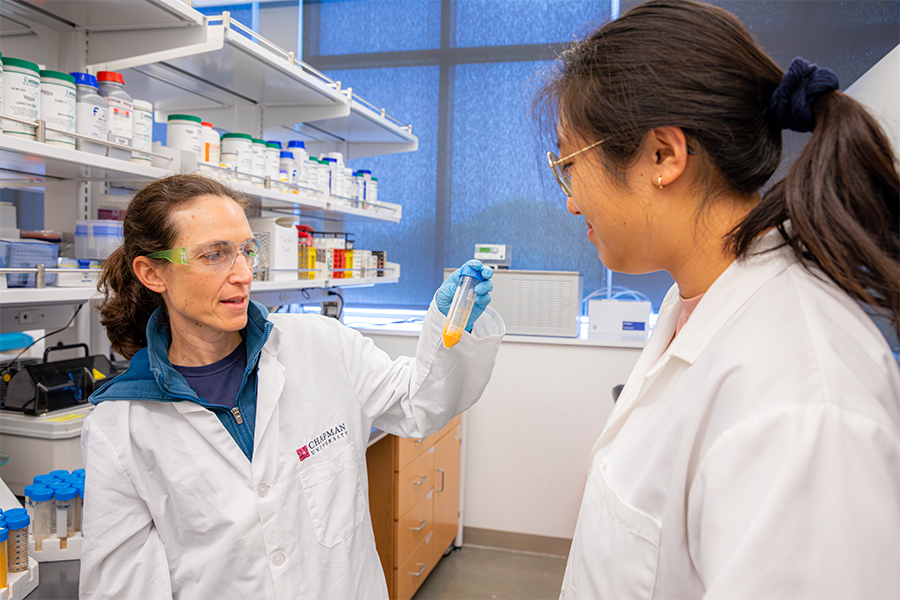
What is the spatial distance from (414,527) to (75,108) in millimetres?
1907

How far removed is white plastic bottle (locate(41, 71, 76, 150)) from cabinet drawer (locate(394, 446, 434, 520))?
5.20 ft

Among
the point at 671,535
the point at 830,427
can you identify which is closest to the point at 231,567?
the point at 671,535

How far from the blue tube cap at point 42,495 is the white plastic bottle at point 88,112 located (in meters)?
0.79

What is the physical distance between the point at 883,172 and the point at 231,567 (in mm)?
1203

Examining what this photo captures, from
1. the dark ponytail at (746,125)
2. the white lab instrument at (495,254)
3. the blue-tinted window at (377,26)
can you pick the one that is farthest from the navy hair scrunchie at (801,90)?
the blue-tinted window at (377,26)

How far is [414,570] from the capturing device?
2.41m

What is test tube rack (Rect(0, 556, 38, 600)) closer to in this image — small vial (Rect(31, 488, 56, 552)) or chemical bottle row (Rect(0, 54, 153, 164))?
small vial (Rect(31, 488, 56, 552))

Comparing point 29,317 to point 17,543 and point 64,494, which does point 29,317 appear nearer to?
point 64,494

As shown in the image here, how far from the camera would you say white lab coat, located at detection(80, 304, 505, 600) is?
3.55ft

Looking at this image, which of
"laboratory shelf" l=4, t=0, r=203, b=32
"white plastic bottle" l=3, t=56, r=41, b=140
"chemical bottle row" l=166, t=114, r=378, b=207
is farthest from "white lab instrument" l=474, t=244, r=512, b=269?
"white plastic bottle" l=3, t=56, r=41, b=140

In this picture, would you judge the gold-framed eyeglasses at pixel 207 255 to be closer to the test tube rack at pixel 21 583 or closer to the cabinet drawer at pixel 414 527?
the test tube rack at pixel 21 583

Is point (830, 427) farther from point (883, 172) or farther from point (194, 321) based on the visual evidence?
point (194, 321)

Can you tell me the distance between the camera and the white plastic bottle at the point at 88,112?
4.44 ft

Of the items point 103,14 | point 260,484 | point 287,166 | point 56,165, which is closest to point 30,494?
point 260,484
